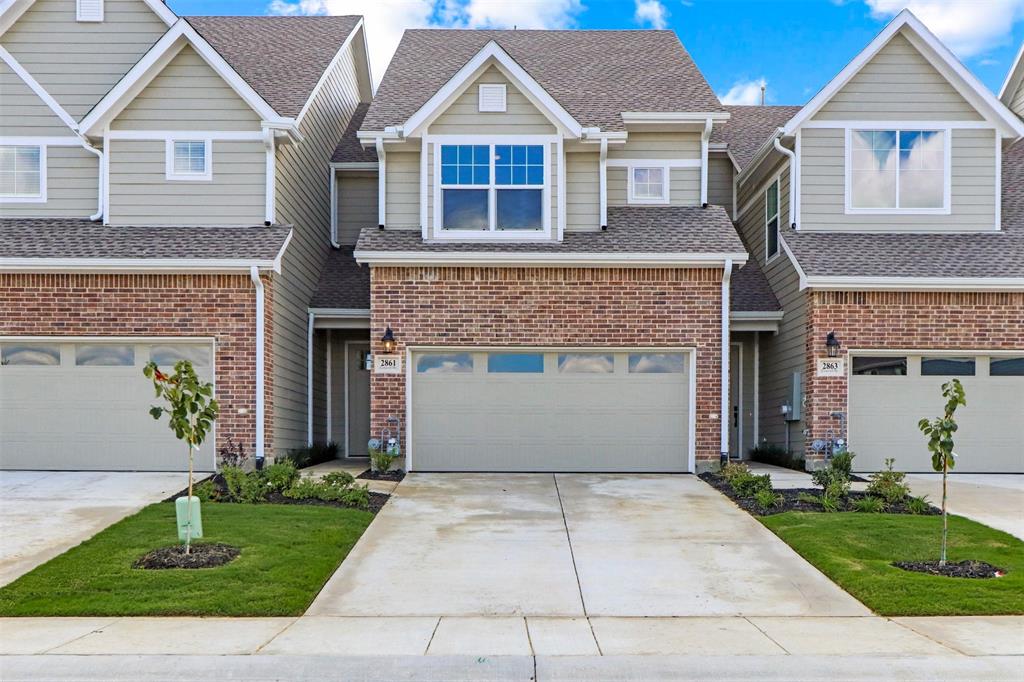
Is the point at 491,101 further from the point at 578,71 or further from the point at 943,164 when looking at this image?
the point at 943,164

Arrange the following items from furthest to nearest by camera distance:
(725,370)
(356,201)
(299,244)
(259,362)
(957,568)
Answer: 1. (356,201)
2. (299,244)
3. (725,370)
4. (259,362)
5. (957,568)

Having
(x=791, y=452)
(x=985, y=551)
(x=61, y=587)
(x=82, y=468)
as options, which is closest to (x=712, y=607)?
(x=985, y=551)

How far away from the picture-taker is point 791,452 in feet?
56.7

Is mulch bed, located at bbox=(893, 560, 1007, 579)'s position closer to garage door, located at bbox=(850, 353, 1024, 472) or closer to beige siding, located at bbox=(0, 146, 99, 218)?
garage door, located at bbox=(850, 353, 1024, 472)

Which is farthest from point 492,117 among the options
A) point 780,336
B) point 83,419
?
point 83,419

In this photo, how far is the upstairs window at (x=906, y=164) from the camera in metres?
17.2

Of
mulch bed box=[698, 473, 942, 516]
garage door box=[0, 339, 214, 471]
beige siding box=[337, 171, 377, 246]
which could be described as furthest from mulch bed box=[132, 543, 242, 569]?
beige siding box=[337, 171, 377, 246]

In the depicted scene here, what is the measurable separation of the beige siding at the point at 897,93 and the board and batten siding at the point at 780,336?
1566mm

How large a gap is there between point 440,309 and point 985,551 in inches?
354

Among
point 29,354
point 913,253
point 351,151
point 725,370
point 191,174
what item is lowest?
point 725,370

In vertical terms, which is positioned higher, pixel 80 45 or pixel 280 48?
pixel 280 48

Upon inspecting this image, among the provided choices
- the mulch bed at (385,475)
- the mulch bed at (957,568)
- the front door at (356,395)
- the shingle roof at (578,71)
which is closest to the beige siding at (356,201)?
the shingle roof at (578,71)

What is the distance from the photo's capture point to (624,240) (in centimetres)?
1645

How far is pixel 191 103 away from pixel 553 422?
8215 mm
